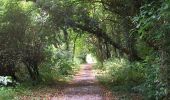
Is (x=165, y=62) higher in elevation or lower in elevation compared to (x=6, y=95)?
higher

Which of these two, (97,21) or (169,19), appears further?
(97,21)

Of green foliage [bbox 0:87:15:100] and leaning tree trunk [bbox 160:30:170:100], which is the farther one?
green foliage [bbox 0:87:15:100]

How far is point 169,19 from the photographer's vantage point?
955 centimetres

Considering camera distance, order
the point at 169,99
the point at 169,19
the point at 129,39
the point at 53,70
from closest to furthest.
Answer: the point at 169,19 < the point at 169,99 < the point at 129,39 < the point at 53,70

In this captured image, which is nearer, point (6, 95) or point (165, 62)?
point (165, 62)

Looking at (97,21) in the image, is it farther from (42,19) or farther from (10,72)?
(10,72)

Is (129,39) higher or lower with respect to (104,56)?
higher

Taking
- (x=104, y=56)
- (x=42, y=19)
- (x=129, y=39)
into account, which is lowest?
(x=104, y=56)

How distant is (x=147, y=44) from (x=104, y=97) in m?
3.00

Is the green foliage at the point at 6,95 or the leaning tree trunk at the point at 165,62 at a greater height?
the leaning tree trunk at the point at 165,62

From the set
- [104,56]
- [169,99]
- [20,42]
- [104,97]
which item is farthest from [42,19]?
[104,56]

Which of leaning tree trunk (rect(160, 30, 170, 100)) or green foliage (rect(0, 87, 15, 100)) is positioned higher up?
leaning tree trunk (rect(160, 30, 170, 100))

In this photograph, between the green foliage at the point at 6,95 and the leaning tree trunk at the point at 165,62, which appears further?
the green foliage at the point at 6,95

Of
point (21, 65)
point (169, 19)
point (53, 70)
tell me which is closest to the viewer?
point (169, 19)
